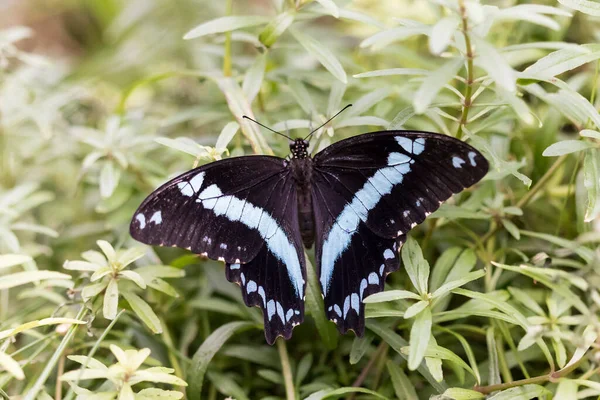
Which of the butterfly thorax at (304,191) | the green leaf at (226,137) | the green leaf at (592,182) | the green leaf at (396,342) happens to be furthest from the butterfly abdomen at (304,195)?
the green leaf at (592,182)

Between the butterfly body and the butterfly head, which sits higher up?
the butterfly head

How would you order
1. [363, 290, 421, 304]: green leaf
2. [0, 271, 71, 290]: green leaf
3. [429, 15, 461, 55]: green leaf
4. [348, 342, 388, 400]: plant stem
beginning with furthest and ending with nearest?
1. [348, 342, 388, 400]: plant stem
2. [0, 271, 71, 290]: green leaf
3. [363, 290, 421, 304]: green leaf
4. [429, 15, 461, 55]: green leaf

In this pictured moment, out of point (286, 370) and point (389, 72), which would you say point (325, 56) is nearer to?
point (389, 72)

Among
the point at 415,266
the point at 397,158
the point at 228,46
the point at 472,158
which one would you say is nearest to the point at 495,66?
the point at 472,158

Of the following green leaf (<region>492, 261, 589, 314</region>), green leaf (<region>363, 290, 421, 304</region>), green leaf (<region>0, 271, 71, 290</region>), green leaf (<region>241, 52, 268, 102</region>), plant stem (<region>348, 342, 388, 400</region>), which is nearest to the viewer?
green leaf (<region>492, 261, 589, 314</region>)

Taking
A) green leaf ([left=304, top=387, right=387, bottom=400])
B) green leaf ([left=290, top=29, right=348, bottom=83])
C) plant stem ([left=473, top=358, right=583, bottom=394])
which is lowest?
plant stem ([left=473, top=358, right=583, bottom=394])

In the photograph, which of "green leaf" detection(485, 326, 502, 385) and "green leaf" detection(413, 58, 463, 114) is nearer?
"green leaf" detection(413, 58, 463, 114)

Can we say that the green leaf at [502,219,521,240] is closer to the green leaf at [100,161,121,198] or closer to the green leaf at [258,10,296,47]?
the green leaf at [258,10,296,47]

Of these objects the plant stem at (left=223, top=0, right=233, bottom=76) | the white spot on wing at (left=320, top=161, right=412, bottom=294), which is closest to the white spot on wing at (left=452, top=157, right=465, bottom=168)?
the white spot on wing at (left=320, top=161, right=412, bottom=294)
